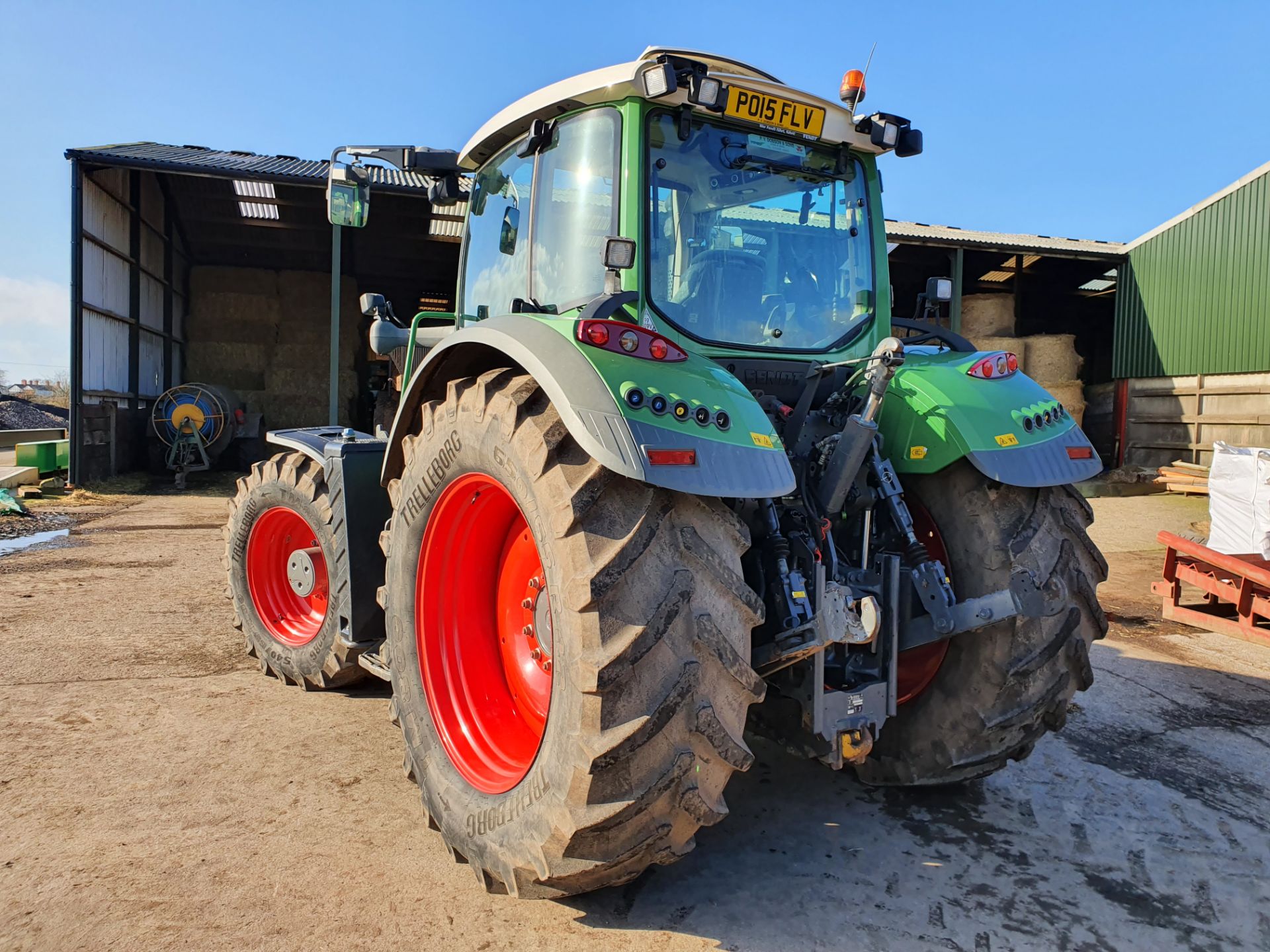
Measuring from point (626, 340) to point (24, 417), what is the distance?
27839 millimetres

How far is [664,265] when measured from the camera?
2.71 metres

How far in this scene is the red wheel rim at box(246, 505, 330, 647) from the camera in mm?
4215

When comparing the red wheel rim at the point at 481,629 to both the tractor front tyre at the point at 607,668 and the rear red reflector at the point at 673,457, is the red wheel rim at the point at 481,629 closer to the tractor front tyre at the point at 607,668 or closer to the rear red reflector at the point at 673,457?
the tractor front tyre at the point at 607,668

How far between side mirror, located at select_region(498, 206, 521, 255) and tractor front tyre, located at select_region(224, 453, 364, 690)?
1.34m

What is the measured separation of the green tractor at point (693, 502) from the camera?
1.97 m

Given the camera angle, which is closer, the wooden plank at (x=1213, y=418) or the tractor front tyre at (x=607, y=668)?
the tractor front tyre at (x=607, y=668)

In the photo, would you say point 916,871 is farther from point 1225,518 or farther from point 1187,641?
point 1225,518

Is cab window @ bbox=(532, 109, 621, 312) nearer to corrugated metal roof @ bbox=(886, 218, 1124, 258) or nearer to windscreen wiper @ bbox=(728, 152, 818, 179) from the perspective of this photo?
windscreen wiper @ bbox=(728, 152, 818, 179)

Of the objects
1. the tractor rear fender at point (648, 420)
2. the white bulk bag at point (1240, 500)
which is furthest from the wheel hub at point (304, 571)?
the white bulk bag at point (1240, 500)

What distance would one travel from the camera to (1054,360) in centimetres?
1587

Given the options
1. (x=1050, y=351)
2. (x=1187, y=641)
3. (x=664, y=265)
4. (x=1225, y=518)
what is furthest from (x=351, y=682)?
(x=1050, y=351)

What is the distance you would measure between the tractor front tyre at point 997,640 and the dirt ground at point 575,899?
0.27 metres

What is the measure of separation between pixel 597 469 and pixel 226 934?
1432 mm

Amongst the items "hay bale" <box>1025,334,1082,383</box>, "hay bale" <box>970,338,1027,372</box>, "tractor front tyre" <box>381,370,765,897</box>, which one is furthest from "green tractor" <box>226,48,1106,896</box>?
"hay bale" <box>1025,334,1082,383</box>
